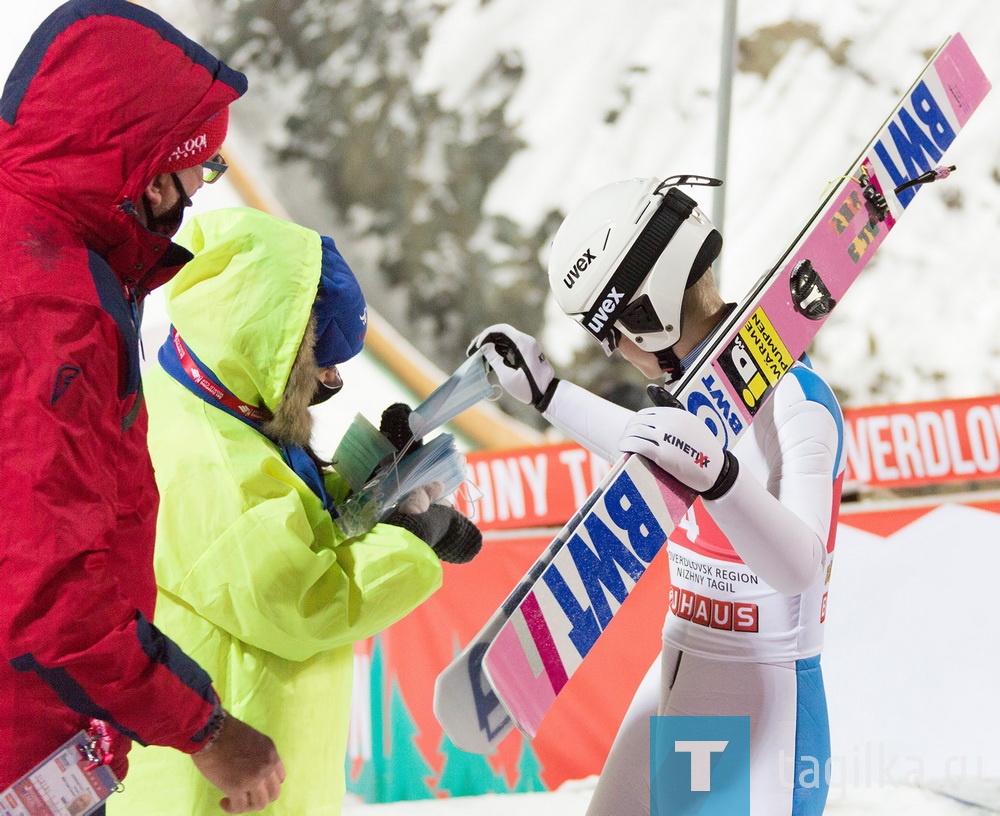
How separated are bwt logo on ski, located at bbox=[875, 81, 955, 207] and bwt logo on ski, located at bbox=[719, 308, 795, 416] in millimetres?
525

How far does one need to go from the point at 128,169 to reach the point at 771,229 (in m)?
3.49

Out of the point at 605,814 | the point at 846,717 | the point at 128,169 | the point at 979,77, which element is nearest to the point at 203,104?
the point at 128,169

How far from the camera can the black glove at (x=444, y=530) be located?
1939 mm

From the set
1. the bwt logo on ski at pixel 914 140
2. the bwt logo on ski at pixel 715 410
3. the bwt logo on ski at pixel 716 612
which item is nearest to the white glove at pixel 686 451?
the bwt logo on ski at pixel 715 410

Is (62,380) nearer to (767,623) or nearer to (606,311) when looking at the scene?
(606,311)

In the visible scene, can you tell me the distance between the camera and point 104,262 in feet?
4.21

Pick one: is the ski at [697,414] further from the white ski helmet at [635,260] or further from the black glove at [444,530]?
the black glove at [444,530]

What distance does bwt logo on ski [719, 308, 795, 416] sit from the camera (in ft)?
5.68

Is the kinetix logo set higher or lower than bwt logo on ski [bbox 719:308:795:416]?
lower

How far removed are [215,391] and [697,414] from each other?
2.62ft

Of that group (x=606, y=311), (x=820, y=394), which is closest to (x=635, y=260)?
(x=606, y=311)

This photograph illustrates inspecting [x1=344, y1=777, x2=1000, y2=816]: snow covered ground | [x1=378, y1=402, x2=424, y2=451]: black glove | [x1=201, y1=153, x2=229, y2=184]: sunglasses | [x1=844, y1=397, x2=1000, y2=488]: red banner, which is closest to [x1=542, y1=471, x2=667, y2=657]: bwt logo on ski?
[x1=378, y1=402, x2=424, y2=451]: black glove

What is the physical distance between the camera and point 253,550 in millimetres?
1657

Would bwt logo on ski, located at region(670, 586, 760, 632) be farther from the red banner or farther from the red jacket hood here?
the red banner
